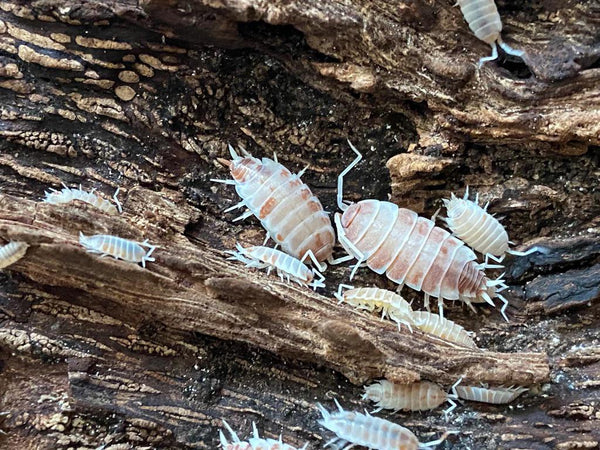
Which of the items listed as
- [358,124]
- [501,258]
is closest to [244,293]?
[358,124]

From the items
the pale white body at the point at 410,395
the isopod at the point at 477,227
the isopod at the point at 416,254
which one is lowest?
the pale white body at the point at 410,395

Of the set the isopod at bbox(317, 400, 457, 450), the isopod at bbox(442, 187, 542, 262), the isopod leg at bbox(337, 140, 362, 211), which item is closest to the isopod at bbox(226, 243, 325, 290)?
the isopod leg at bbox(337, 140, 362, 211)

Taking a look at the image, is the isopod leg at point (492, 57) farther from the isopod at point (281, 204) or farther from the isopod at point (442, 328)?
the isopod at point (442, 328)

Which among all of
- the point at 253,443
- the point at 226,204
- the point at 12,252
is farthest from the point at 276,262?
the point at 12,252

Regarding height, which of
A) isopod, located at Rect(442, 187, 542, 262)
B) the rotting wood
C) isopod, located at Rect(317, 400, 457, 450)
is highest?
isopod, located at Rect(442, 187, 542, 262)

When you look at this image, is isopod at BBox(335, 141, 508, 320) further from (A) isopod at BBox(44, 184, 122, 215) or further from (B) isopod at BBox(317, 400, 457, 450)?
(A) isopod at BBox(44, 184, 122, 215)

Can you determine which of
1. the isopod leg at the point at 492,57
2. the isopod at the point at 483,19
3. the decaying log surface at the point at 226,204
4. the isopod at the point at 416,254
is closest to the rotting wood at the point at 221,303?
the decaying log surface at the point at 226,204

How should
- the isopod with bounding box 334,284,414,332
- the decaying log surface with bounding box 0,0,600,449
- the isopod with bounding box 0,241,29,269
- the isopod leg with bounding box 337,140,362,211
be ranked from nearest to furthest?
the isopod with bounding box 0,241,29,269, the decaying log surface with bounding box 0,0,600,449, the isopod with bounding box 334,284,414,332, the isopod leg with bounding box 337,140,362,211
